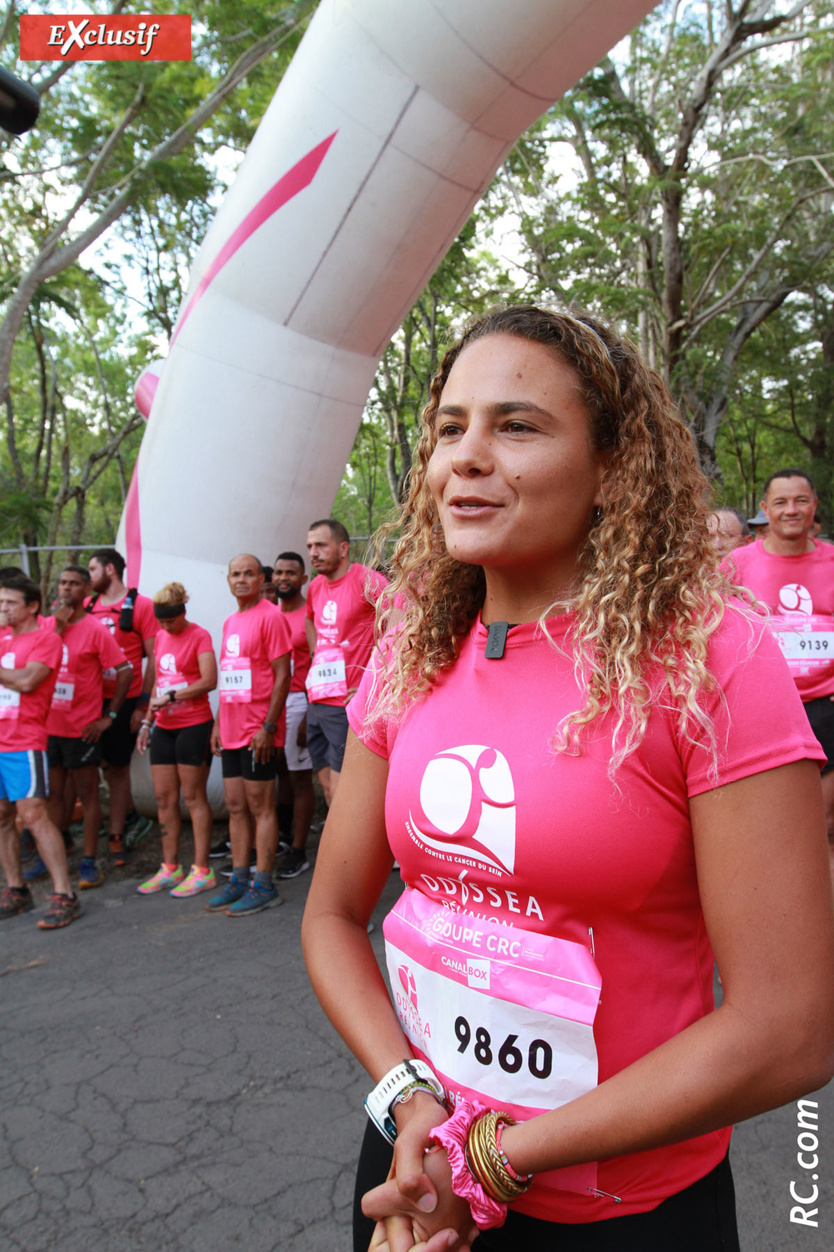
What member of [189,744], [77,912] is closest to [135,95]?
[189,744]

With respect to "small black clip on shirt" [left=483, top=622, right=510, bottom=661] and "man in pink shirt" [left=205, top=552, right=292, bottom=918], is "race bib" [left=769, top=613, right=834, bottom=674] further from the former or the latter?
"small black clip on shirt" [left=483, top=622, right=510, bottom=661]

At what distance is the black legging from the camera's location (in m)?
1.15

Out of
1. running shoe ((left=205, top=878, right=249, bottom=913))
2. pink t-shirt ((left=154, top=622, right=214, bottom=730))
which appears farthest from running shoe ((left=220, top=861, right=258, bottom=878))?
pink t-shirt ((left=154, top=622, right=214, bottom=730))

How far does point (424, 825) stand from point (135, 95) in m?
9.62

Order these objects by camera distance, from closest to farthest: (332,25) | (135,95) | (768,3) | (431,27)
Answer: (431,27) → (332,25) → (135,95) → (768,3)

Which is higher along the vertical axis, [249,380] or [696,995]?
[249,380]

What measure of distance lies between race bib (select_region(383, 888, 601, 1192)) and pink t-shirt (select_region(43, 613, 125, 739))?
17.7 feet

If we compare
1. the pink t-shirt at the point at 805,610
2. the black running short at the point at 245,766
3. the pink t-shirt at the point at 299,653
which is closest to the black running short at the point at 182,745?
the black running short at the point at 245,766

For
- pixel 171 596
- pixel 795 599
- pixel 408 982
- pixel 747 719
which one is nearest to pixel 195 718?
pixel 171 596

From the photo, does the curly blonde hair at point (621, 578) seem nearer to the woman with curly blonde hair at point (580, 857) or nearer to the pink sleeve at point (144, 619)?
the woman with curly blonde hair at point (580, 857)

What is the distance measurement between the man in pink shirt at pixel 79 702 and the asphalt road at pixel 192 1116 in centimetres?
169

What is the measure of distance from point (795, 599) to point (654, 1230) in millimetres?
3946

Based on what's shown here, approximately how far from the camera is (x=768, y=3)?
10812mm

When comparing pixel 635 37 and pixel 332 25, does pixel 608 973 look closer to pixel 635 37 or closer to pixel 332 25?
pixel 332 25
